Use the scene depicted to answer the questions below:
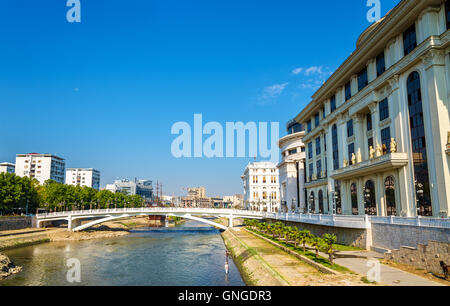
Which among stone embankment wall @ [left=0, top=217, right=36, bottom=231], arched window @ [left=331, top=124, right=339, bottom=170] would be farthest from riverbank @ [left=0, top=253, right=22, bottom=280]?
arched window @ [left=331, top=124, right=339, bottom=170]

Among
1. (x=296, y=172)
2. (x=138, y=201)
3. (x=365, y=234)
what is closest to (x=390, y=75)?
(x=365, y=234)

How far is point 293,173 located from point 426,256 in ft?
197

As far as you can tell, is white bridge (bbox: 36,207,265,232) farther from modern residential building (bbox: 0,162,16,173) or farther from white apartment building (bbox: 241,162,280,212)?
modern residential building (bbox: 0,162,16,173)

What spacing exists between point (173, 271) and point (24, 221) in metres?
52.6

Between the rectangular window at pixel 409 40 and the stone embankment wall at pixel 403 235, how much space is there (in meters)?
18.8

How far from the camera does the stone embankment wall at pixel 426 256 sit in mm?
21406

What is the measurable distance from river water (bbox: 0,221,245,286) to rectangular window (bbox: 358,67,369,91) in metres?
29.1

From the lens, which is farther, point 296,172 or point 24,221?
point 296,172

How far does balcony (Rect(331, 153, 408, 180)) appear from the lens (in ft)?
110

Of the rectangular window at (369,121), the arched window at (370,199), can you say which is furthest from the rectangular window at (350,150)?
the arched window at (370,199)
